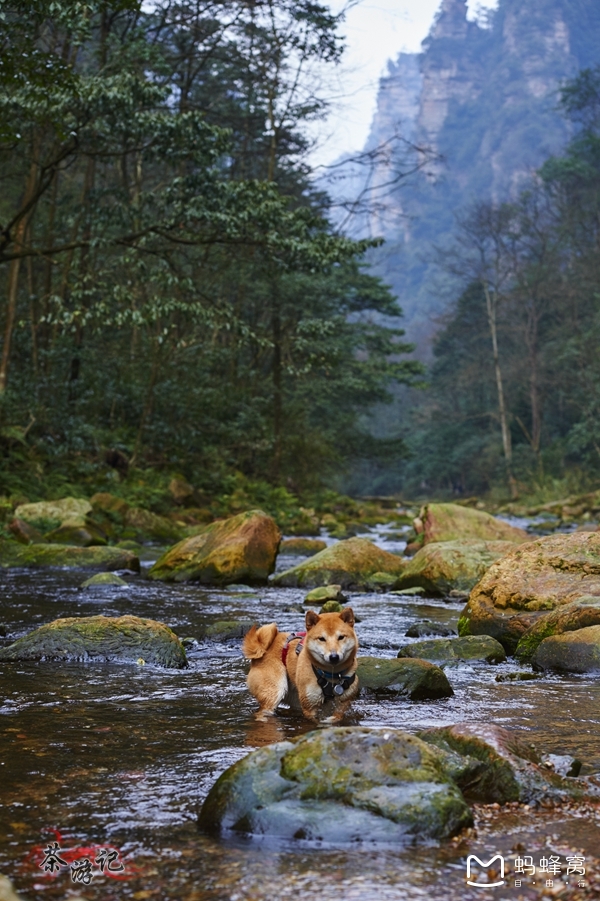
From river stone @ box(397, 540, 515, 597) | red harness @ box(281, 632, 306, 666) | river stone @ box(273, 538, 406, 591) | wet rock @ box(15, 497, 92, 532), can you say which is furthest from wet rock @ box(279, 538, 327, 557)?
red harness @ box(281, 632, 306, 666)

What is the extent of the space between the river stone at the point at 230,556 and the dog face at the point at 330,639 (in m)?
7.88

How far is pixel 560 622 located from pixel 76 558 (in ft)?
29.2

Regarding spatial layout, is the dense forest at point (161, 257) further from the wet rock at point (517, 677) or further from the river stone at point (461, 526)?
the wet rock at point (517, 677)

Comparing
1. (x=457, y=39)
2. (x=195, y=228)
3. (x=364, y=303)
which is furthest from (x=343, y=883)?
(x=457, y=39)

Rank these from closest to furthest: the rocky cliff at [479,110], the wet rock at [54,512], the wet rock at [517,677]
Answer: the wet rock at [517,677] → the wet rock at [54,512] → the rocky cliff at [479,110]

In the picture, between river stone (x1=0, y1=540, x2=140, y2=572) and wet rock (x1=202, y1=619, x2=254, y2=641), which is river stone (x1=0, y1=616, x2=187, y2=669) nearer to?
wet rock (x1=202, y1=619, x2=254, y2=641)

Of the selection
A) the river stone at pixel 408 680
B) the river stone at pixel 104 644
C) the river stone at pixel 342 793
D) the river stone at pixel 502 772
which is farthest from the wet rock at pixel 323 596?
the river stone at pixel 342 793

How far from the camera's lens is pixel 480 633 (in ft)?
29.1

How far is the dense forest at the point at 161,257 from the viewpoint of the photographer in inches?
664

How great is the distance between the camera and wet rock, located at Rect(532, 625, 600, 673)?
7281 mm

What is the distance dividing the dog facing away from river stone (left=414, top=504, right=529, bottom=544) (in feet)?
35.0

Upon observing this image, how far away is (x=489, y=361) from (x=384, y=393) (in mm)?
15819

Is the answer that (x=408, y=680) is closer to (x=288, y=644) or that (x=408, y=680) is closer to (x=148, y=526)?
(x=288, y=644)

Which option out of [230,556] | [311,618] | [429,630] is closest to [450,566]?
[230,556]
